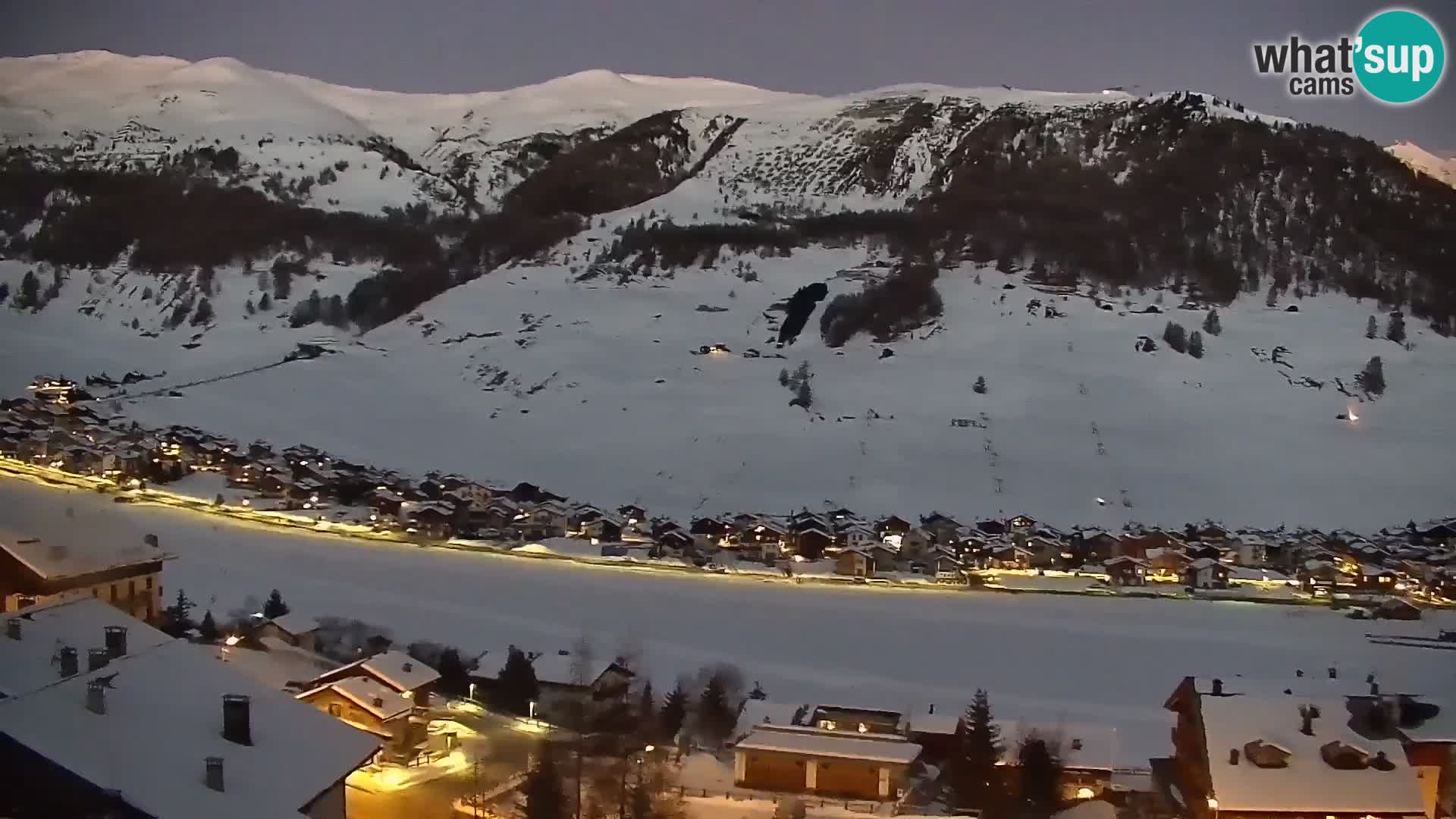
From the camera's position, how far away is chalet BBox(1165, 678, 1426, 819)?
507 cm

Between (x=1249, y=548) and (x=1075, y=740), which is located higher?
(x=1249, y=548)

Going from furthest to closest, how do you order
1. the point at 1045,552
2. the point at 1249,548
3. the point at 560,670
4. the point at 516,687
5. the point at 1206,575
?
the point at 1045,552 < the point at 1249,548 < the point at 1206,575 < the point at 560,670 < the point at 516,687

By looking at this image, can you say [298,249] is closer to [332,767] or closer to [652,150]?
[652,150]

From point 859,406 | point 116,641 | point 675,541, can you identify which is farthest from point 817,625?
point 859,406

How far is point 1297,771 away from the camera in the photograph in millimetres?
5227

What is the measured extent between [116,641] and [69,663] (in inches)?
14.8

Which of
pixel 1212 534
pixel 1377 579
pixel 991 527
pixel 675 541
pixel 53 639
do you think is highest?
pixel 53 639

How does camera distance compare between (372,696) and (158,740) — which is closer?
(158,740)

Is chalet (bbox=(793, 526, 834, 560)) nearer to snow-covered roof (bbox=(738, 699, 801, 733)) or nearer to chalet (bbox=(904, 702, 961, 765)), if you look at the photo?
snow-covered roof (bbox=(738, 699, 801, 733))

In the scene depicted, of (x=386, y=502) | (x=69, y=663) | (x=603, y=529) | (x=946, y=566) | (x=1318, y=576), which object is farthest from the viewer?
(x=386, y=502)

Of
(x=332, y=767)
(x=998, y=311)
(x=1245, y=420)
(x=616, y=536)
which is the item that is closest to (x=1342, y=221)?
(x=998, y=311)

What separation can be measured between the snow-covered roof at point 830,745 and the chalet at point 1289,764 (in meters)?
1.50

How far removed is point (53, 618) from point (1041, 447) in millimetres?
15615

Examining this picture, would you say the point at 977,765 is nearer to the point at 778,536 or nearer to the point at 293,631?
the point at 293,631
